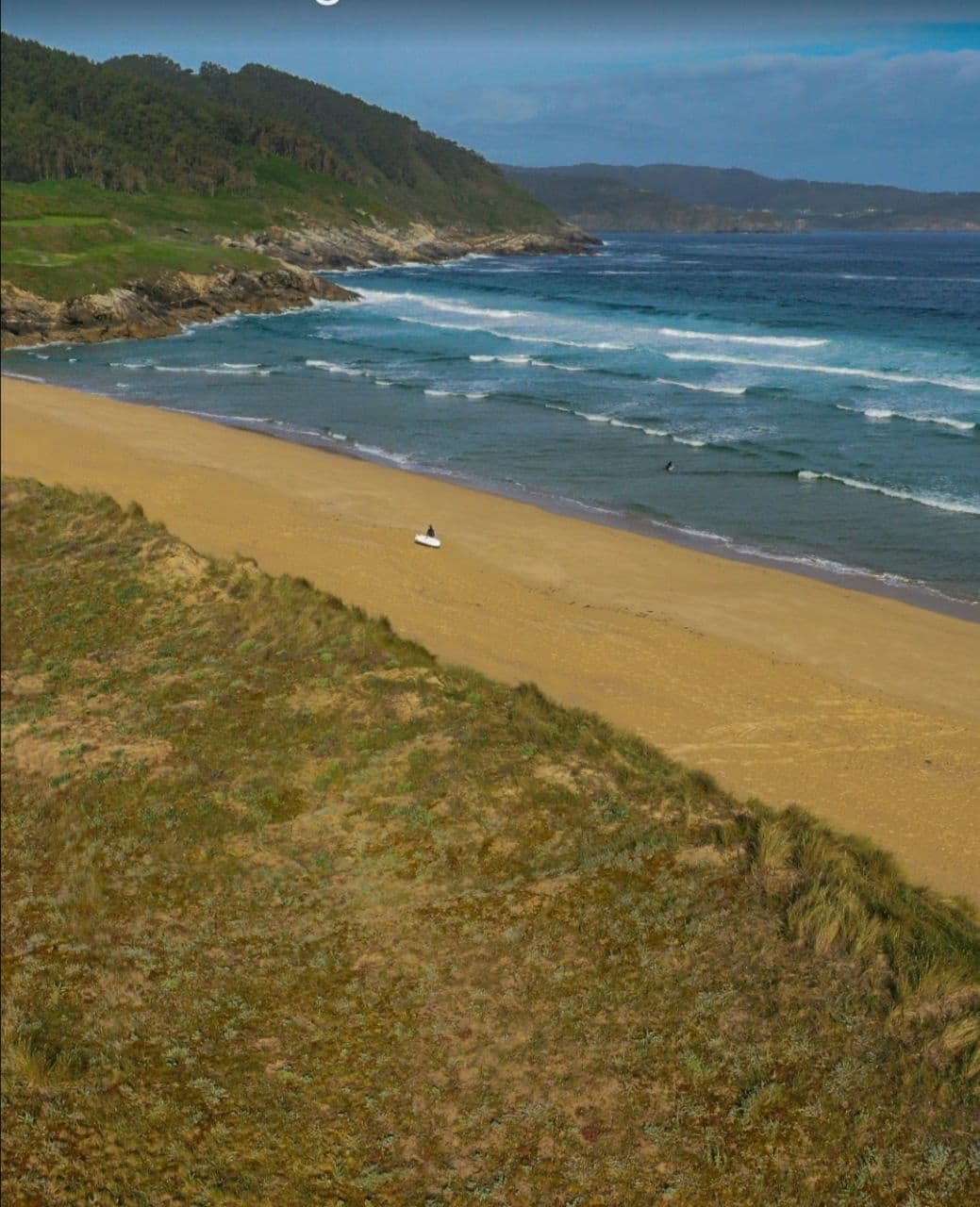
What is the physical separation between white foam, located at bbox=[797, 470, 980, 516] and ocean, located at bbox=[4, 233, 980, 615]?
0.10 metres

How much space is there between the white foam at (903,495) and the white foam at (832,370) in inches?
760

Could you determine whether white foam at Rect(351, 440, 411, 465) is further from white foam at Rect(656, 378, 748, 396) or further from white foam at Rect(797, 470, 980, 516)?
white foam at Rect(656, 378, 748, 396)

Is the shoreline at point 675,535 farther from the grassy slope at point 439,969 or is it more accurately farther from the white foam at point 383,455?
the grassy slope at point 439,969

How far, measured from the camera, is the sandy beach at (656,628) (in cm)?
1461

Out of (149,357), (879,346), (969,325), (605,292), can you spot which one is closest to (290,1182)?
(149,357)

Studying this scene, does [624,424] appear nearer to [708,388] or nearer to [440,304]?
[708,388]

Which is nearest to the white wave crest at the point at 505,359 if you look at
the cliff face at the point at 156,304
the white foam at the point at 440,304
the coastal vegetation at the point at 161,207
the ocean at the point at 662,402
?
the ocean at the point at 662,402

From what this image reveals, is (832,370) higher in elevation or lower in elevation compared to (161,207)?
lower

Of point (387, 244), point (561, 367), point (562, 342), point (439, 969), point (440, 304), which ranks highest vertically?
point (387, 244)

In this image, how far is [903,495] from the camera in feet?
100

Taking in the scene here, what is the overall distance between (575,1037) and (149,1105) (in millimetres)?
3621

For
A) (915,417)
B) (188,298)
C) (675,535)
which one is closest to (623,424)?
(915,417)

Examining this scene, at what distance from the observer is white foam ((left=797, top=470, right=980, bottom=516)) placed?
29172 mm

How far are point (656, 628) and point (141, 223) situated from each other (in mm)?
105592
